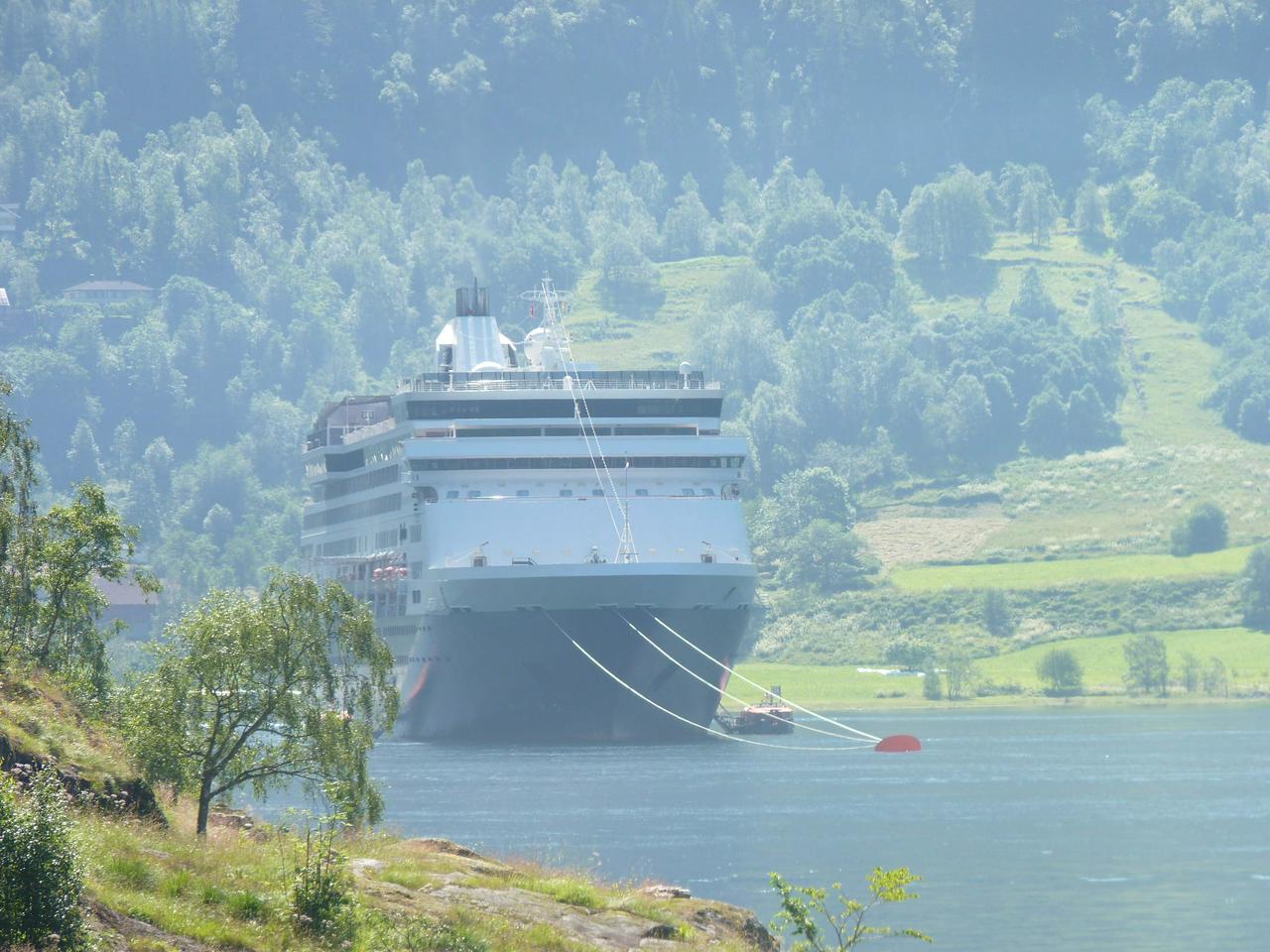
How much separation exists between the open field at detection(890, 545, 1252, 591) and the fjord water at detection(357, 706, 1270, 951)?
217 ft

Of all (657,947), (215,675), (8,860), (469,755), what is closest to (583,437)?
(469,755)

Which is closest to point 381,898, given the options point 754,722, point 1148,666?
point 754,722

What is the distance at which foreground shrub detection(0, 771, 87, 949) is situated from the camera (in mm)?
26125

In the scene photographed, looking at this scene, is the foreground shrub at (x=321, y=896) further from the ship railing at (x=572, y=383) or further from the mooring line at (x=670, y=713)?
the ship railing at (x=572, y=383)

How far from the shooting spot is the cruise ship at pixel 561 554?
304ft

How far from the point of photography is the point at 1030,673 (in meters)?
153

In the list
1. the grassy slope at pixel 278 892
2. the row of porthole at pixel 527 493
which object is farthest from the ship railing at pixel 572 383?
the grassy slope at pixel 278 892

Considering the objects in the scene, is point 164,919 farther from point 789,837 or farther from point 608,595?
point 608,595

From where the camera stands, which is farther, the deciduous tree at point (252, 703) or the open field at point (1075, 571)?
the open field at point (1075, 571)

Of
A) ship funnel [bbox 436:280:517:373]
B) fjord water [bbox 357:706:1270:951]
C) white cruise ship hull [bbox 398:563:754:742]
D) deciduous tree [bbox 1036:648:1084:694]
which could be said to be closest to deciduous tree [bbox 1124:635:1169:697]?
deciduous tree [bbox 1036:648:1084:694]

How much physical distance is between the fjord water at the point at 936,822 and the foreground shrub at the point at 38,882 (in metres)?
19.1

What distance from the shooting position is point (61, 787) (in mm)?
29859

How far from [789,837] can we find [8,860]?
39.6 meters

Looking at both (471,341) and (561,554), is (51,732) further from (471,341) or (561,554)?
(471,341)
